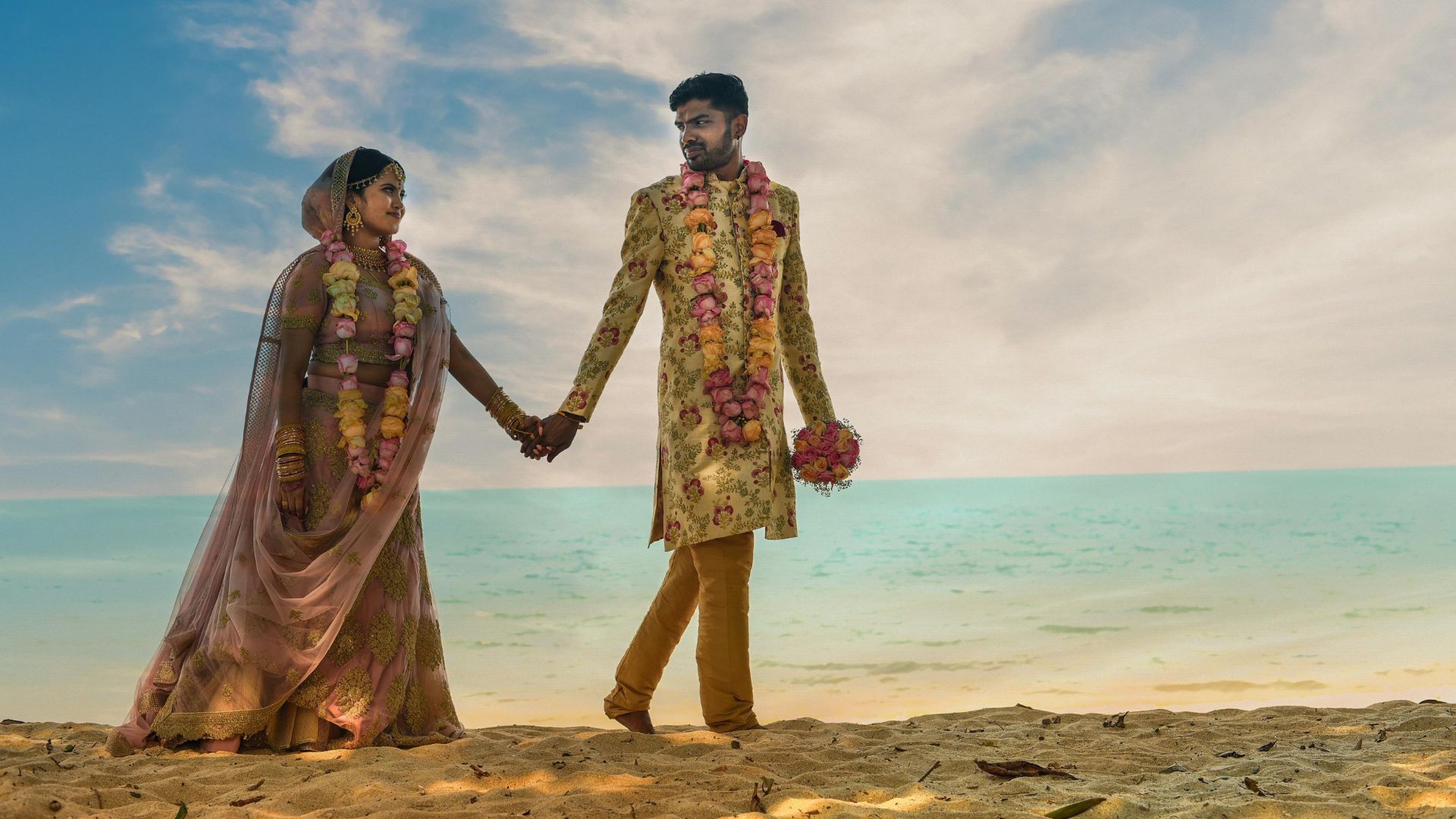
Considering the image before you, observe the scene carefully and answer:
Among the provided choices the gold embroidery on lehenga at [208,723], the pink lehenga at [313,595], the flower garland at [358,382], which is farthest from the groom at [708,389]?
the gold embroidery on lehenga at [208,723]

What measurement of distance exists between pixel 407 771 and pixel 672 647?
134 cm

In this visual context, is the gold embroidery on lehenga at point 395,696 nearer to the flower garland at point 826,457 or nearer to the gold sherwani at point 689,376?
the gold sherwani at point 689,376

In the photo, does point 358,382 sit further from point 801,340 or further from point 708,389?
point 801,340

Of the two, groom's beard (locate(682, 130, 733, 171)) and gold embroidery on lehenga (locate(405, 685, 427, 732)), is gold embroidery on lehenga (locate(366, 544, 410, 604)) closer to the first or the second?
gold embroidery on lehenga (locate(405, 685, 427, 732))

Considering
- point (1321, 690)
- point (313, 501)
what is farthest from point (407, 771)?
point (1321, 690)

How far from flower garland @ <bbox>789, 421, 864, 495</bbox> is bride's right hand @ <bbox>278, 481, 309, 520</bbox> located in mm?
2057

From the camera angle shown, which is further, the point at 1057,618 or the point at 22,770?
the point at 1057,618

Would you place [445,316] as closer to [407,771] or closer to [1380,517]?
[407,771]

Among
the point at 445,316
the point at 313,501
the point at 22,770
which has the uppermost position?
the point at 445,316

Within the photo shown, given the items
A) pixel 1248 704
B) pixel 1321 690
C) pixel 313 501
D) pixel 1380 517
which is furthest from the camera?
pixel 1380 517

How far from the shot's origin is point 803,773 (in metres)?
3.92

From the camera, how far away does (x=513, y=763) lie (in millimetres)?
4133

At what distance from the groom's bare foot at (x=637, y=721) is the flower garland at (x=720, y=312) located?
1.27m

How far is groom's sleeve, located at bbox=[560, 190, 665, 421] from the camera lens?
15.4ft
